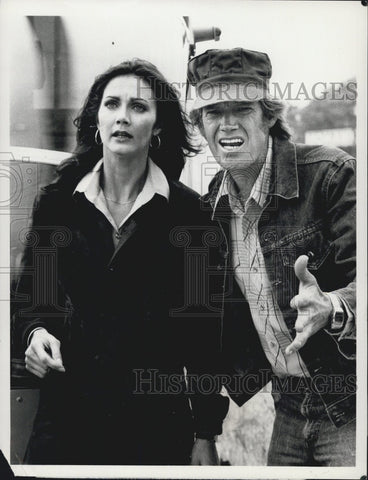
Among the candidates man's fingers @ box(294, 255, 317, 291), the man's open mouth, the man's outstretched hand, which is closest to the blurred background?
the man's open mouth

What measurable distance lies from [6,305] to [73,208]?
2.30ft

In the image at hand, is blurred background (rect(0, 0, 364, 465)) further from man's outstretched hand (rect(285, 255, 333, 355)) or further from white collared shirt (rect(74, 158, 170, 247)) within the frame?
man's outstretched hand (rect(285, 255, 333, 355))

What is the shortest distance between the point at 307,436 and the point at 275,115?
1868 millimetres

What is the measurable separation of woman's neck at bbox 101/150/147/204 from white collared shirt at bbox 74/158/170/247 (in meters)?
0.03

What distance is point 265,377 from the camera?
4.36 m

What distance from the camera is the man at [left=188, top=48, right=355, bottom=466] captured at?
4.29 meters

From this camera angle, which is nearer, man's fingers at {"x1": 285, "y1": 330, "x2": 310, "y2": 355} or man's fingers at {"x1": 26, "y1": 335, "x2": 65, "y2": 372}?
man's fingers at {"x1": 285, "y1": 330, "x2": 310, "y2": 355}

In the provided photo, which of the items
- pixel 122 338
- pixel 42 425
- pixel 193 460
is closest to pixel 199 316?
pixel 122 338

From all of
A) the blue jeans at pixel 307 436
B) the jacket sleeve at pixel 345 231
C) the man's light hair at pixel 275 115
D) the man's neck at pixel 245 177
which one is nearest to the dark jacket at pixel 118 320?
the man's neck at pixel 245 177

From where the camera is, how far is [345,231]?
14.1 ft

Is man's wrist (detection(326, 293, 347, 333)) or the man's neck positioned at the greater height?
the man's neck

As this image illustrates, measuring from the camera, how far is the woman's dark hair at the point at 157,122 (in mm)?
4344

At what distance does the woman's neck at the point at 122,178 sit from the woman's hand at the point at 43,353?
0.90 meters

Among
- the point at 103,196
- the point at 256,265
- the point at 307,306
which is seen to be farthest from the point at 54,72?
the point at 307,306
